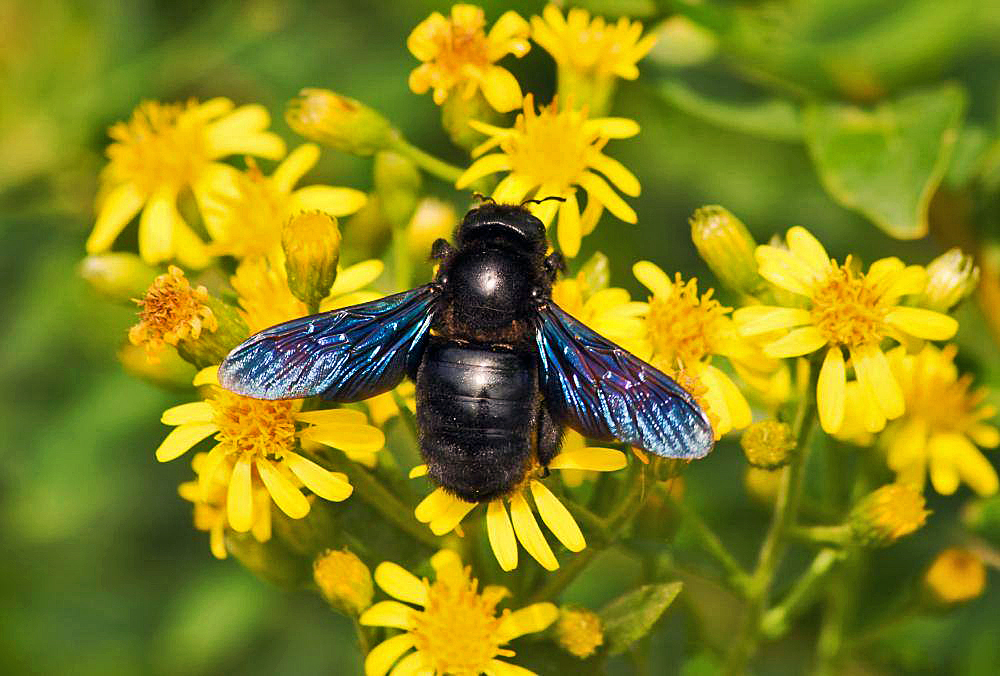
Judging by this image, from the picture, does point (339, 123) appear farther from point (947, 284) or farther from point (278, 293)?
point (947, 284)

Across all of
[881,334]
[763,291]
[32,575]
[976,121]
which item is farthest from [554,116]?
[32,575]

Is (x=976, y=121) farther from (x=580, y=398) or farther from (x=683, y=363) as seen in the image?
(x=580, y=398)

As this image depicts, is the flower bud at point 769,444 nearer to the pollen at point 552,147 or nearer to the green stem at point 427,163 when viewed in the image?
the pollen at point 552,147

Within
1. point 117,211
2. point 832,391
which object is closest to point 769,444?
point 832,391

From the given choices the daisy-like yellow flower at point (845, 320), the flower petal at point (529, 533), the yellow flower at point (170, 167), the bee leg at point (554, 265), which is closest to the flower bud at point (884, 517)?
the daisy-like yellow flower at point (845, 320)

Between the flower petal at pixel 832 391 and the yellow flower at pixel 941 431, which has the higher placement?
the yellow flower at pixel 941 431

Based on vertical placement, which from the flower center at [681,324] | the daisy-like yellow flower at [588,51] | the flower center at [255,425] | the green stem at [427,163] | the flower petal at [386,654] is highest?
the daisy-like yellow flower at [588,51]

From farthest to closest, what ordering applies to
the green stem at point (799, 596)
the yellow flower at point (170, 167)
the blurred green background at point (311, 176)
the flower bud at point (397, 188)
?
the blurred green background at point (311, 176), the yellow flower at point (170, 167), the flower bud at point (397, 188), the green stem at point (799, 596)
